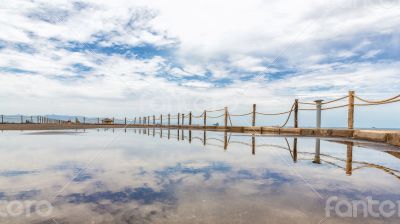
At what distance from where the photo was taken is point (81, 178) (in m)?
2.93

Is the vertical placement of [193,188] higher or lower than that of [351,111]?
lower

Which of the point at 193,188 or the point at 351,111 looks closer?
the point at 193,188

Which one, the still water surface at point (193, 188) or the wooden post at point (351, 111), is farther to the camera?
the wooden post at point (351, 111)

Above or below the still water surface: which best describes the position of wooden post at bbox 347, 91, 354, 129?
above

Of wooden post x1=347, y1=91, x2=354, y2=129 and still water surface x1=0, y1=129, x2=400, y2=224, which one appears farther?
wooden post x1=347, y1=91, x2=354, y2=129

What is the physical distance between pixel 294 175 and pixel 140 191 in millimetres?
1758

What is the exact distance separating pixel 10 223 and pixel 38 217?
148 millimetres

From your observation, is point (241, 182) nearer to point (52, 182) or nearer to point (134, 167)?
point (134, 167)

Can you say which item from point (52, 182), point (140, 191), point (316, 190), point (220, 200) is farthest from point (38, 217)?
point (316, 190)

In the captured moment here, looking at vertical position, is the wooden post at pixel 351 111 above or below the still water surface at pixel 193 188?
above

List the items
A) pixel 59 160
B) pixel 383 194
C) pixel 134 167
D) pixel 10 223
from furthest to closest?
pixel 59 160, pixel 134 167, pixel 383 194, pixel 10 223

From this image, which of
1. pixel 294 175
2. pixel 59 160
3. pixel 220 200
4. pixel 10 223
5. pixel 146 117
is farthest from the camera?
pixel 146 117

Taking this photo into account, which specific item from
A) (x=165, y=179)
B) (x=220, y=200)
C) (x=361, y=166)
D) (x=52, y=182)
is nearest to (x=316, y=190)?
(x=220, y=200)

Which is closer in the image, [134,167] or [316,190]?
[316,190]
